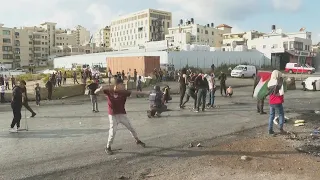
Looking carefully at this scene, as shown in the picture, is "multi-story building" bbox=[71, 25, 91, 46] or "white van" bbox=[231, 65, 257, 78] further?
"multi-story building" bbox=[71, 25, 91, 46]

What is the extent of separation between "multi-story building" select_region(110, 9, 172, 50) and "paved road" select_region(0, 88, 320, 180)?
12223cm

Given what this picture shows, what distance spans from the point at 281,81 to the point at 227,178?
14.6 ft

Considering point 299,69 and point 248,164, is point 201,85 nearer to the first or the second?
point 248,164

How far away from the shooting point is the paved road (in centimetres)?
654

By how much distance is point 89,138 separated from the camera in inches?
364

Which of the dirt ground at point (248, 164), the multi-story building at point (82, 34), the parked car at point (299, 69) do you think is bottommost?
the dirt ground at point (248, 164)

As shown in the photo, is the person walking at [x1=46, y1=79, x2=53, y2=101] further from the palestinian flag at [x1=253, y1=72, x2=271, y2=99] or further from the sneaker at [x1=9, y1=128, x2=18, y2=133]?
the palestinian flag at [x1=253, y1=72, x2=271, y2=99]

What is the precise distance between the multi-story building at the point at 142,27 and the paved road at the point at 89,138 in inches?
4812

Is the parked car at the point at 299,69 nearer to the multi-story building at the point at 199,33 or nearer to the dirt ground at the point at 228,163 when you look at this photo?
the dirt ground at the point at 228,163

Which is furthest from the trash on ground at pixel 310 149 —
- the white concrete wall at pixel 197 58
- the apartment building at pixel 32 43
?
the apartment building at pixel 32 43

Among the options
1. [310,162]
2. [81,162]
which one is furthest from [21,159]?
[310,162]

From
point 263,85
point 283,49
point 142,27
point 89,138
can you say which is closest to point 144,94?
point 89,138

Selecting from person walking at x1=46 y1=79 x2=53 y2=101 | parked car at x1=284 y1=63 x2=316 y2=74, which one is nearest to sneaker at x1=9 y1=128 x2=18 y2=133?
person walking at x1=46 y1=79 x2=53 y2=101

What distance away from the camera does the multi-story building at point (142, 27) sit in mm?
140000
